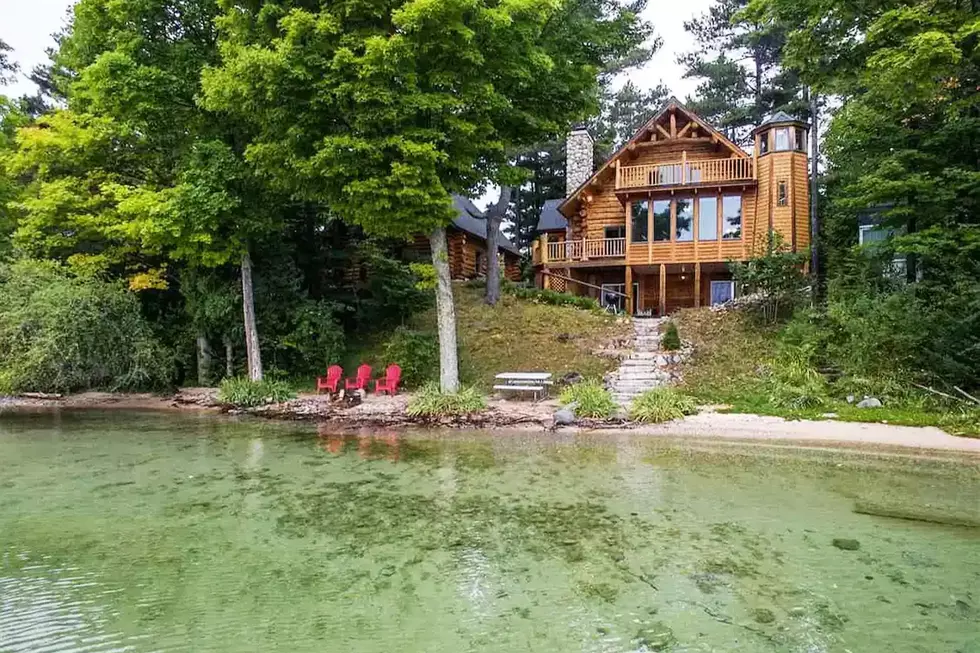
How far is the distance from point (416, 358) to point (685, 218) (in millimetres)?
11693

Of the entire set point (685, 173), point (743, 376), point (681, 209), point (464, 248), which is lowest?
point (743, 376)

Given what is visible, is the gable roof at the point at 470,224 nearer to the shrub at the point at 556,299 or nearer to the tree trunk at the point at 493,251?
the tree trunk at the point at 493,251

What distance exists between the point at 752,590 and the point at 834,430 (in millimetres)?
6137

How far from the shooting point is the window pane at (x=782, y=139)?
19406 millimetres

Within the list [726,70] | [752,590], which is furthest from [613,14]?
[726,70]

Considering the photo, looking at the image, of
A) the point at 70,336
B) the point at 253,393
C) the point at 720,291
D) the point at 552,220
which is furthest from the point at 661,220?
the point at 70,336

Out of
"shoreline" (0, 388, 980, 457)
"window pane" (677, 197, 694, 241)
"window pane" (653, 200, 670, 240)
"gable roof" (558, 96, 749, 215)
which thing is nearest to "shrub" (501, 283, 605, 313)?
"window pane" (653, 200, 670, 240)

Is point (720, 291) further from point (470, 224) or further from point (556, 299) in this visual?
point (470, 224)

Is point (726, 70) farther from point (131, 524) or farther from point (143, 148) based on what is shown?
point (131, 524)

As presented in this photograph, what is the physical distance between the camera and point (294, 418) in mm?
12312

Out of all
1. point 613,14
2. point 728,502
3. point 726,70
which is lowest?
point 728,502

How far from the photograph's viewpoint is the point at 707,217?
20.6 m

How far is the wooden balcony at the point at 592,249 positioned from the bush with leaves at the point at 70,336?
13486mm

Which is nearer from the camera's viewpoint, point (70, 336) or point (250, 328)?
point (70, 336)
